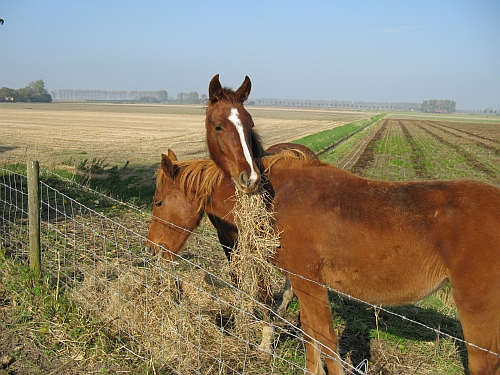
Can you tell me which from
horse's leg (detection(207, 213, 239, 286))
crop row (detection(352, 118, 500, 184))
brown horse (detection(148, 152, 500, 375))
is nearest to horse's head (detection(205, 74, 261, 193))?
brown horse (detection(148, 152, 500, 375))

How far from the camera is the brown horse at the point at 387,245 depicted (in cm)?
311

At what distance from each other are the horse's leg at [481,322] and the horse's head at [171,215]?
2.68 metres

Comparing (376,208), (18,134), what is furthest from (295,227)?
(18,134)

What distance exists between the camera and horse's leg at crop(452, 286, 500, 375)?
10.0ft

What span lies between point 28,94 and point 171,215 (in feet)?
477

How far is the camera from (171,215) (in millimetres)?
4566

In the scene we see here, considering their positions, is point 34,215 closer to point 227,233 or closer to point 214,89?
point 227,233

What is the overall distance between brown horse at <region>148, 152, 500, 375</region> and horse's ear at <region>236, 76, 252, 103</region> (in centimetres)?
112

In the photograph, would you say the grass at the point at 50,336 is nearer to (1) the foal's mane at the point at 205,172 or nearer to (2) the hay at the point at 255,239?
(2) the hay at the point at 255,239

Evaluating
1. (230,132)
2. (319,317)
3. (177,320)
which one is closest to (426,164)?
(230,132)

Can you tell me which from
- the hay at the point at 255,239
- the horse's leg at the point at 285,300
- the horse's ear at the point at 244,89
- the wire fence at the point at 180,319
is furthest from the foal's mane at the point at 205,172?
the horse's leg at the point at 285,300

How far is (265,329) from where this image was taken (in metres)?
4.32

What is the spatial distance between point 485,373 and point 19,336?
4.34m

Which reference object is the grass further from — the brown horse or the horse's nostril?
the horse's nostril
